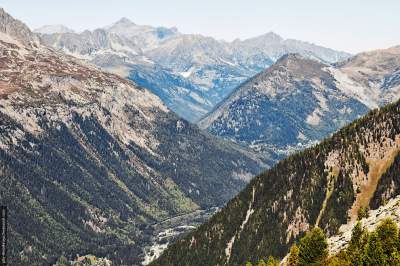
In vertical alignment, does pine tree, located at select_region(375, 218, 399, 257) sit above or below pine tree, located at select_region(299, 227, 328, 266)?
above

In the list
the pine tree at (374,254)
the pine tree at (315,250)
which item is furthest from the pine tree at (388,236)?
the pine tree at (315,250)

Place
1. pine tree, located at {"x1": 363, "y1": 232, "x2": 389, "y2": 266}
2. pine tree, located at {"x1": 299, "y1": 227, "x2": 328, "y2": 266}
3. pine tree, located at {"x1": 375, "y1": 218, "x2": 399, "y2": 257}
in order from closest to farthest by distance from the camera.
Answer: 1. pine tree, located at {"x1": 363, "y1": 232, "x2": 389, "y2": 266}
2. pine tree, located at {"x1": 375, "y1": 218, "x2": 399, "y2": 257}
3. pine tree, located at {"x1": 299, "y1": 227, "x2": 328, "y2": 266}

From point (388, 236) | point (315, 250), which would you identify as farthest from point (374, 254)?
point (315, 250)

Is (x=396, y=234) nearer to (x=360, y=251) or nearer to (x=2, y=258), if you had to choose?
(x=360, y=251)

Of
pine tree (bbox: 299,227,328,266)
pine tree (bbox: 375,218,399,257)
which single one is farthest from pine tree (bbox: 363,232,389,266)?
Result: pine tree (bbox: 299,227,328,266)

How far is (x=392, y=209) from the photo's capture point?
176875 millimetres

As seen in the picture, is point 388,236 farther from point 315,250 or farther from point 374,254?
point 315,250

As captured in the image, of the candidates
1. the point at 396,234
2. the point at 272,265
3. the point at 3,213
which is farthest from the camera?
the point at 272,265

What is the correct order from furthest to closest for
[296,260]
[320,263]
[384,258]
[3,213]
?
[296,260] → [320,263] → [384,258] → [3,213]

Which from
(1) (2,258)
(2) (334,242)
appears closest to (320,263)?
(2) (334,242)

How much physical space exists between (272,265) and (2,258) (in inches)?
5326

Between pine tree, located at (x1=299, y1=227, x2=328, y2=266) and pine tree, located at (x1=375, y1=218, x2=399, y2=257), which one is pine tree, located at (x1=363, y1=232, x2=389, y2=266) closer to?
pine tree, located at (x1=375, y1=218, x2=399, y2=257)

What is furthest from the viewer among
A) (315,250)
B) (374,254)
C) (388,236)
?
(315,250)

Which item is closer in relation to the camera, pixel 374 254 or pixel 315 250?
pixel 374 254
